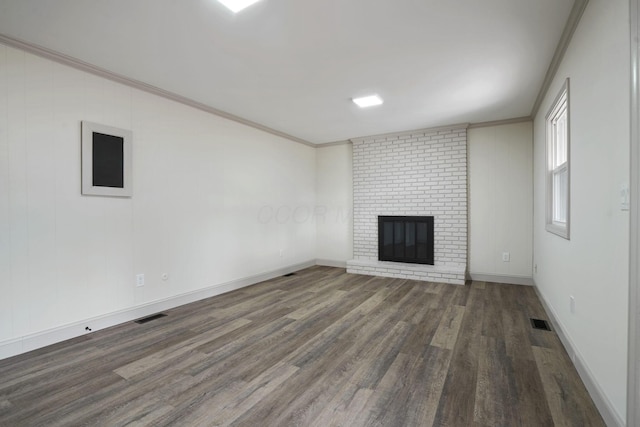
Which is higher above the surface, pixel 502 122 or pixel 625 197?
pixel 502 122

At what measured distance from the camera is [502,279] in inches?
180

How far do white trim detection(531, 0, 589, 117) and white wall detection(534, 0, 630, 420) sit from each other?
0.06 meters

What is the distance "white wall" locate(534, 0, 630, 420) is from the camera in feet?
4.62

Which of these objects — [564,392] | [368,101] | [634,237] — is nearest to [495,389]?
[564,392]

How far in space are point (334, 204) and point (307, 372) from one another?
4.17 meters

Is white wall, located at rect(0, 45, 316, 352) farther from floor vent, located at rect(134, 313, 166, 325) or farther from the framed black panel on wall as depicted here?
floor vent, located at rect(134, 313, 166, 325)

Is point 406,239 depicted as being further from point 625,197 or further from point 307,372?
point 625,197

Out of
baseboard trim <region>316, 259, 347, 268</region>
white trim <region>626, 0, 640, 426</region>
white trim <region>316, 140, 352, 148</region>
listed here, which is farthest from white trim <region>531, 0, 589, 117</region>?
baseboard trim <region>316, 259, 347, 268</region>

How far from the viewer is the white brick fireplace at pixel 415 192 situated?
481cm

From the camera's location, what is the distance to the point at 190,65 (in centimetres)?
276

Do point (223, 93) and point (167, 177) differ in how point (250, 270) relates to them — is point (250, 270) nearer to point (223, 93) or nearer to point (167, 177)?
point (167, 177)

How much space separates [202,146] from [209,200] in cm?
70

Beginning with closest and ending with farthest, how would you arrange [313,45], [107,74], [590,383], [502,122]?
1. [590,383]
2. [313,45]
3. [107,74]
4. [502,122]

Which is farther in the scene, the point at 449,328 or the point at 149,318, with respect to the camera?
the point at 149,318
